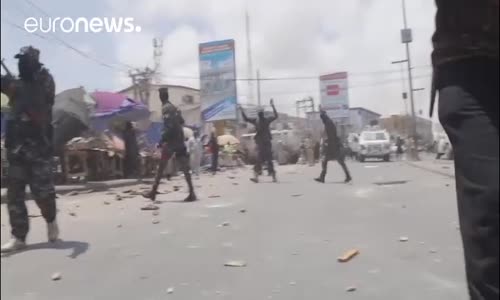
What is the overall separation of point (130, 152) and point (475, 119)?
41.6 inches

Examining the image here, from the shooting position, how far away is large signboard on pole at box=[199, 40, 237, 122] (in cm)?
169

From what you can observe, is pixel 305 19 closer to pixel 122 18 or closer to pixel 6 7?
pixel 122 18

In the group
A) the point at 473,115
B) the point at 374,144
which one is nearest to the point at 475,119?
the point at 473,115

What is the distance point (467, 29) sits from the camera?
982 millimetres

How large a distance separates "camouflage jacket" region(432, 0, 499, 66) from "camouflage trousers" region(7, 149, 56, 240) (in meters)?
1.13

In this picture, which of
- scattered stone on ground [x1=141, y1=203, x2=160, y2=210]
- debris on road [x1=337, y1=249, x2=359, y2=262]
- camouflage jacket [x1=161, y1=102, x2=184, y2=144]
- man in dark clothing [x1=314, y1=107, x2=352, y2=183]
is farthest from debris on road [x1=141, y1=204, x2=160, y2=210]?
debris on road [x1=337, y1=249, x2=359, y2=262]

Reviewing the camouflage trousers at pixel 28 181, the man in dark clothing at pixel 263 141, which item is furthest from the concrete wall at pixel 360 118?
the camouflage trousers at pixel 28 181

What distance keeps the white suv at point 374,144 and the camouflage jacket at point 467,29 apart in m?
0.83

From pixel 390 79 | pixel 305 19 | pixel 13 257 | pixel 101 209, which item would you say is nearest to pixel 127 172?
pixel 101 209

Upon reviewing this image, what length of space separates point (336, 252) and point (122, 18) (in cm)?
122

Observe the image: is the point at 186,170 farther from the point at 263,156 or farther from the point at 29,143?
the point at 29,143

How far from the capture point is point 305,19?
1.72 meters

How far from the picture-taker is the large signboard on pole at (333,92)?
1.74m

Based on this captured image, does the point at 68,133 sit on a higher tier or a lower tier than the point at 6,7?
lower
